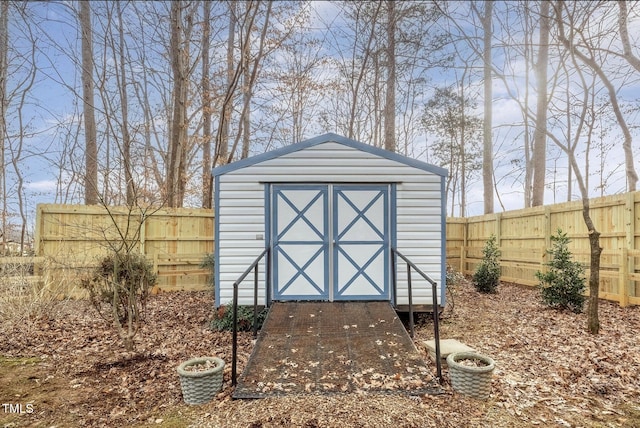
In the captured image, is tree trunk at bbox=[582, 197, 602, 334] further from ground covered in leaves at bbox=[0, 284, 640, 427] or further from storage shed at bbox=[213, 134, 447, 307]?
storage shed at bbox=[213, 134, 447, 307]

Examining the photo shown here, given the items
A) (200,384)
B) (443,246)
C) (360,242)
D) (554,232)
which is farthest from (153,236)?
(554,232)

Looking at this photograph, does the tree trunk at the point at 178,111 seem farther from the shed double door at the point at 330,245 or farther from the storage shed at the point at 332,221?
the shed double door at the point at 330,245

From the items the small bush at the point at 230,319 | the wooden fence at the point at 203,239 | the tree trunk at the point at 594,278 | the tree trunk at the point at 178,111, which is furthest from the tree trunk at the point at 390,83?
the small bush at the point at 230,319

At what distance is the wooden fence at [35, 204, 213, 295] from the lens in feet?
29.3

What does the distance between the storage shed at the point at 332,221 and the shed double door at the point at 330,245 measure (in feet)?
0.06

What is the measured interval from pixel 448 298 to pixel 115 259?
6.77 metres

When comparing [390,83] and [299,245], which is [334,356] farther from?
[390,83]

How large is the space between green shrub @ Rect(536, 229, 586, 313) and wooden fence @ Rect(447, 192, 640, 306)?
634 mm

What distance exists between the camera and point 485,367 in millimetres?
3629

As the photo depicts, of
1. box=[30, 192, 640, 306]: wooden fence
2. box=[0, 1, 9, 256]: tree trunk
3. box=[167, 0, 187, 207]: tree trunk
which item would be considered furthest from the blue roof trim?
box=[0, 1, 9, 256]: tree trunk

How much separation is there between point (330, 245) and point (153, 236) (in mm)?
5488

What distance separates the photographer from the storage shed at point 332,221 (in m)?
6.58

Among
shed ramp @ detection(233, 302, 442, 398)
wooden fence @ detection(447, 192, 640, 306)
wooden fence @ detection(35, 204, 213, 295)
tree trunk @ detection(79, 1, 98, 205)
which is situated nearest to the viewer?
shed ramp @ detection(233, 302, 442, 398)

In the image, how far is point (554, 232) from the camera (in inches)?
365
